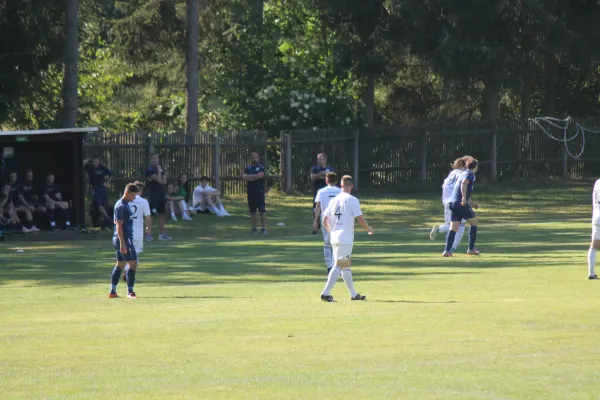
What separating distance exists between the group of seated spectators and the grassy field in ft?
7.68

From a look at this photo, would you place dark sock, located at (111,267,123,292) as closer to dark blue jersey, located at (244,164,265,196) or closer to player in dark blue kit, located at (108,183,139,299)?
player in dark blue kit, located at (108,183,139,299)

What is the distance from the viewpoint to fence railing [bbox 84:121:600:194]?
39.4 metres

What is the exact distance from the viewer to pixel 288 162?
42.9m

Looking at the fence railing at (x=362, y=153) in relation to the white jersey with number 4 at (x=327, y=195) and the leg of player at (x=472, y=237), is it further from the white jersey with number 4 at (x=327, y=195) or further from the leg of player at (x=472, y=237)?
the white jersey with number 4 at (x=327, y=195)

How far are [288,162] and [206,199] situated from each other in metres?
6.76

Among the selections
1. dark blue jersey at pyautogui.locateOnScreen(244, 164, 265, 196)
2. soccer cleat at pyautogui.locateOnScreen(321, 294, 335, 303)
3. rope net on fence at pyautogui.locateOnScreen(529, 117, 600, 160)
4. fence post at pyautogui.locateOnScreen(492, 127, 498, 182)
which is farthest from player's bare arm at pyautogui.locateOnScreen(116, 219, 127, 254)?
rope net on fence at pyautogui.locateOnScreen(529, 117, 600, 160)

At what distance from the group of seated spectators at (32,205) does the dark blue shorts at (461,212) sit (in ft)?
37.6

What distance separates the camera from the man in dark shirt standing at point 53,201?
1233 inches

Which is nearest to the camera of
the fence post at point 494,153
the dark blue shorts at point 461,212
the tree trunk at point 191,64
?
the dark blue shorts at point 461,212

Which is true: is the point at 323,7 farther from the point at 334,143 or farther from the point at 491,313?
the point at 491,313

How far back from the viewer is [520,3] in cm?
4522

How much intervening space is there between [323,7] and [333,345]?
35324 millimetres

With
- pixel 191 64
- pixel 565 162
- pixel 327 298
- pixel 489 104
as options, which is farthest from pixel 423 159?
pixel 327 298

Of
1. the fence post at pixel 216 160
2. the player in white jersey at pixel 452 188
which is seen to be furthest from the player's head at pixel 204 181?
the player in white jersey at pixel 452 188
